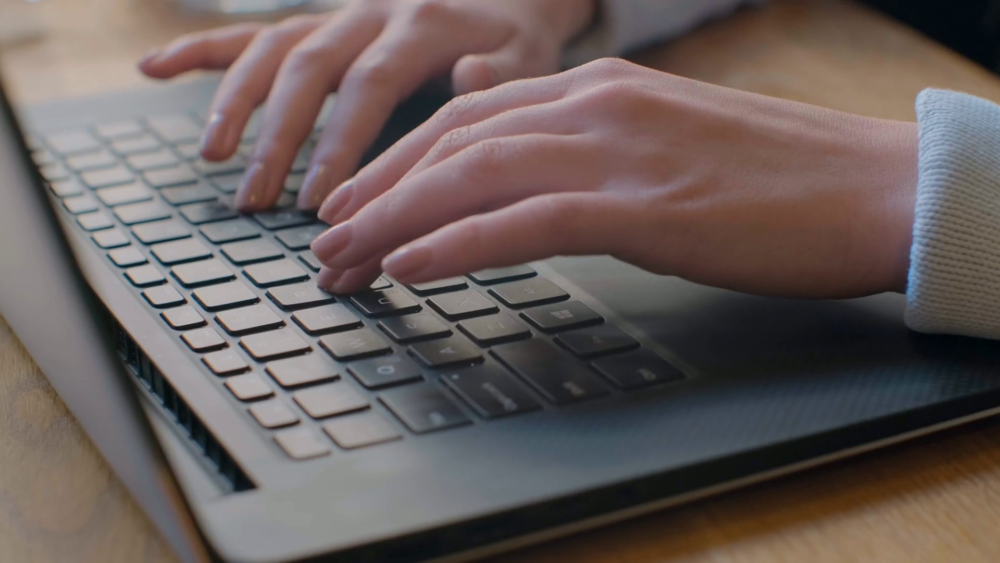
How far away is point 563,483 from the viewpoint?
28 centimetres

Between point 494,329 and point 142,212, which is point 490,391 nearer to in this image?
point 494,329

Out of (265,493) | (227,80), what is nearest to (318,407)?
(265,493)

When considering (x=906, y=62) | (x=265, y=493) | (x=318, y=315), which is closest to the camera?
(x=265, y=493)

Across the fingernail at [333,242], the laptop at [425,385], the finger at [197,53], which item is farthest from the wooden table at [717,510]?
the finger at [197,53]

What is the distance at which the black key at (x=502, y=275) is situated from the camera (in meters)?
0.42

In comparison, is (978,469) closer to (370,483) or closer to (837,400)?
(837,400)

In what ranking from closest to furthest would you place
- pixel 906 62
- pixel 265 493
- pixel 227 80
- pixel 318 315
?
pixel 265 493 < pixel 318 315 < pixel 227 80 < pixel 906 62

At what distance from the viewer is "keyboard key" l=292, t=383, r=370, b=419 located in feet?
1.03

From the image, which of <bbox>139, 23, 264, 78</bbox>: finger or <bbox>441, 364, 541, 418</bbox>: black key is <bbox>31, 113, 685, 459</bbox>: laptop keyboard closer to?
<bbox>441, 364, 541, 418</bbox>: black key

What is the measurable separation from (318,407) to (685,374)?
5.4 inches

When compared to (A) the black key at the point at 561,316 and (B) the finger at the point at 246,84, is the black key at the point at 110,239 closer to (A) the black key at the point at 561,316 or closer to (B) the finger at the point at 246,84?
(B) the finger at the point at 246,84

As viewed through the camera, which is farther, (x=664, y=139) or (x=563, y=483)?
(x=664, y=139)

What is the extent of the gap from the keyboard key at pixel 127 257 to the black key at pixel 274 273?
0.06m

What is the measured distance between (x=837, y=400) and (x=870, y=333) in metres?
0.06
